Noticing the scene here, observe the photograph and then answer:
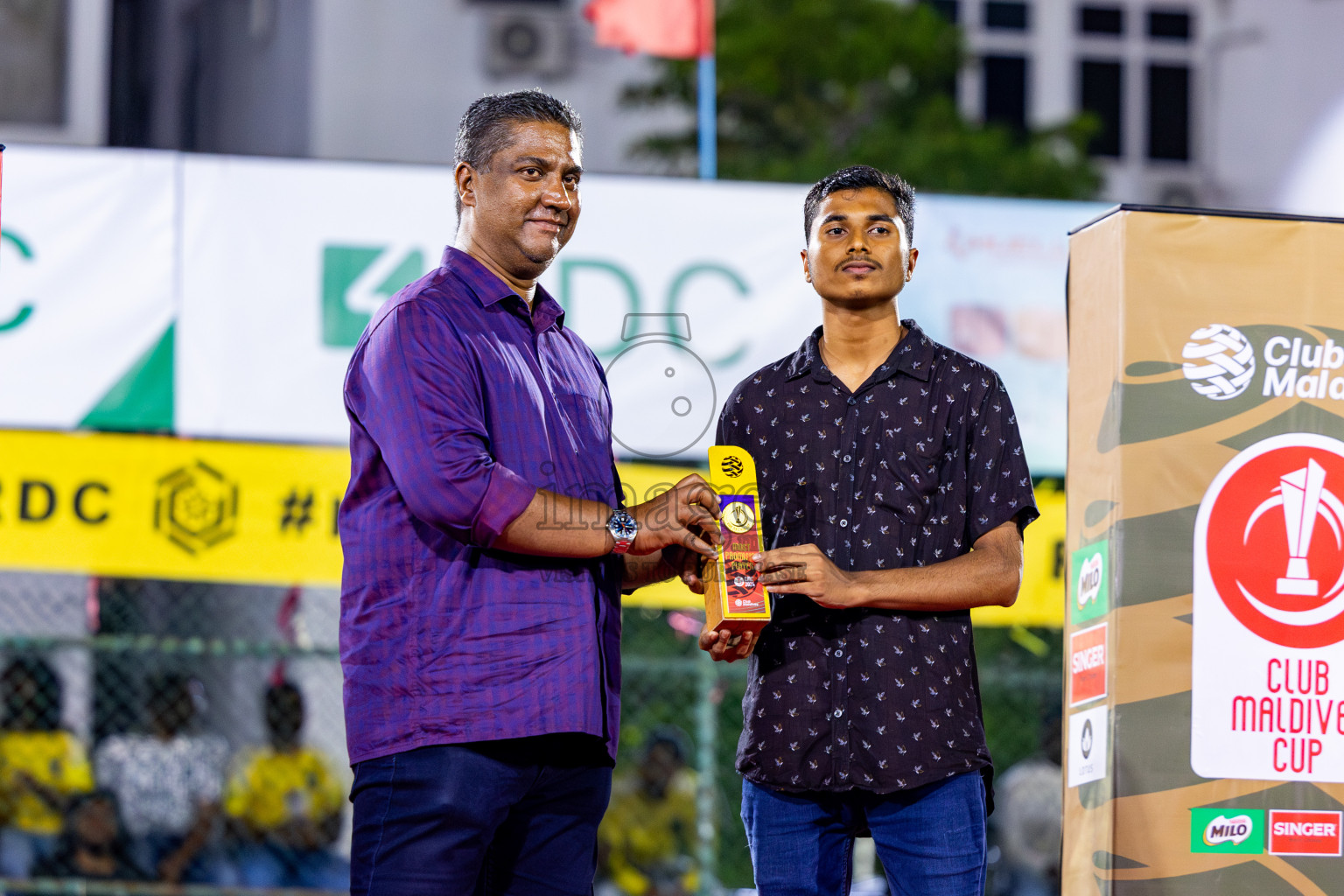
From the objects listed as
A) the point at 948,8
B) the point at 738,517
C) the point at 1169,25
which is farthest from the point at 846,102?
the point at 738,517

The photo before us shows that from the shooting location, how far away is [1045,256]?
20.5 ft

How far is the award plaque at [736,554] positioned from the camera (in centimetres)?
288

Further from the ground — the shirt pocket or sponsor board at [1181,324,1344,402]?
sponsor board at [1181,324,1344,402]

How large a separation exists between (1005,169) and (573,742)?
13.9m

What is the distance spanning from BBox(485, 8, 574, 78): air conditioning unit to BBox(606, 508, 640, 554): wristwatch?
13.6m

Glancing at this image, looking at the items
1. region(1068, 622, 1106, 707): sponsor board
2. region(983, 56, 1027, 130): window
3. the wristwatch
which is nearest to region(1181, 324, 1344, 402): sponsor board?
region(1068, 622, 1106, 707): sponsor board

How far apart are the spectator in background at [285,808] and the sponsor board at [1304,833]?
4359 millimetres

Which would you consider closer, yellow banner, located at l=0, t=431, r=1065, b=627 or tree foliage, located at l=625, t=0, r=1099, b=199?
yellow banner, located at l=0, t=431, r=1065, b=627

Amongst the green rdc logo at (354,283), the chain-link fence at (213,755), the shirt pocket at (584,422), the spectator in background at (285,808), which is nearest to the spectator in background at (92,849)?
the chain-link fence at (213,755)

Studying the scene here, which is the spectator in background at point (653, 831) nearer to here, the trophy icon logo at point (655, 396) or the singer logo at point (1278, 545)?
the trophy icon logo at point (655, 396)

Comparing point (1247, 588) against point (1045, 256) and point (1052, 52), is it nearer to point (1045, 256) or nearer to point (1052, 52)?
point (1045, 256)

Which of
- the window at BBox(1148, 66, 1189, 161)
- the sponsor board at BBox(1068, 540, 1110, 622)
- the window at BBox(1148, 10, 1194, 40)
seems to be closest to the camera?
the sponsor board at BBox(1068, 540, 1110, 622)

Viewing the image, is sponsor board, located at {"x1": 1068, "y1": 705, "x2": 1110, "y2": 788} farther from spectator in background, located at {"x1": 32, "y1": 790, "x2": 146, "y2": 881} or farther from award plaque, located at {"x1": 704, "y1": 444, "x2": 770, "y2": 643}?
spectator in background, located at {"x1": 32, "y1": 790, "x2": 146, "y2": 881}

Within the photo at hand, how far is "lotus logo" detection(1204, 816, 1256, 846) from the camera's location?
319 cm
